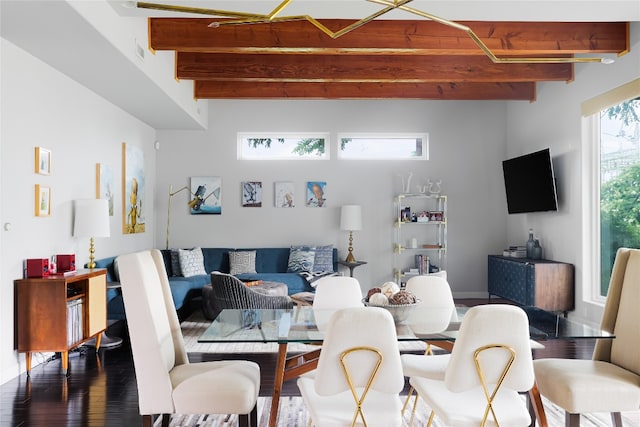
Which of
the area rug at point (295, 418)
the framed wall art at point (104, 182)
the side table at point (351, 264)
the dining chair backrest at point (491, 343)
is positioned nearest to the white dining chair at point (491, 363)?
the dining chair backrest at point (491, 343)

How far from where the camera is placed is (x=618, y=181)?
5.72 meters

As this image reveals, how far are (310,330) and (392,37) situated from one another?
11.2 ft

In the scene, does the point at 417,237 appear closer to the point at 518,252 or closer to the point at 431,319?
the point at 518,252

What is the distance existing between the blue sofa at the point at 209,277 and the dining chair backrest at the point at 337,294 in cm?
291

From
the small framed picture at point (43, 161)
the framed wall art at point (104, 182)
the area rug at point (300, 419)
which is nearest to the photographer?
the area rug at point (300, 419)

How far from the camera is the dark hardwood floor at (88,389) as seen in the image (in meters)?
3.41

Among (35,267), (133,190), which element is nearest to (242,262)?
(133,190)

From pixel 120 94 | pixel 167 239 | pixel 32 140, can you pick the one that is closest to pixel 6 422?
pixel 32 140

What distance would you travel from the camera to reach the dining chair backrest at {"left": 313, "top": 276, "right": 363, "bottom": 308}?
3643 millimetres

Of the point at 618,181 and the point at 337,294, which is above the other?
the point at 618,181

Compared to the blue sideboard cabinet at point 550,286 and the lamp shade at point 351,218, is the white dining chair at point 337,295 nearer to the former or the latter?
the blue sideboard cabinet at point 550,286

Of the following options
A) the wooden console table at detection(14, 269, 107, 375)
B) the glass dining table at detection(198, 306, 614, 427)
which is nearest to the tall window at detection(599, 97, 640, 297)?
the glass dining table at detection(198, 306, 614, 427)

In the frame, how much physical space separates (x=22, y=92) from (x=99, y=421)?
2.82m

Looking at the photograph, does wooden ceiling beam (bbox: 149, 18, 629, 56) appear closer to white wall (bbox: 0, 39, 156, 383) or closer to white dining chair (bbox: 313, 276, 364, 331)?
white wall (bbox: 0, 39, 156, 383)
